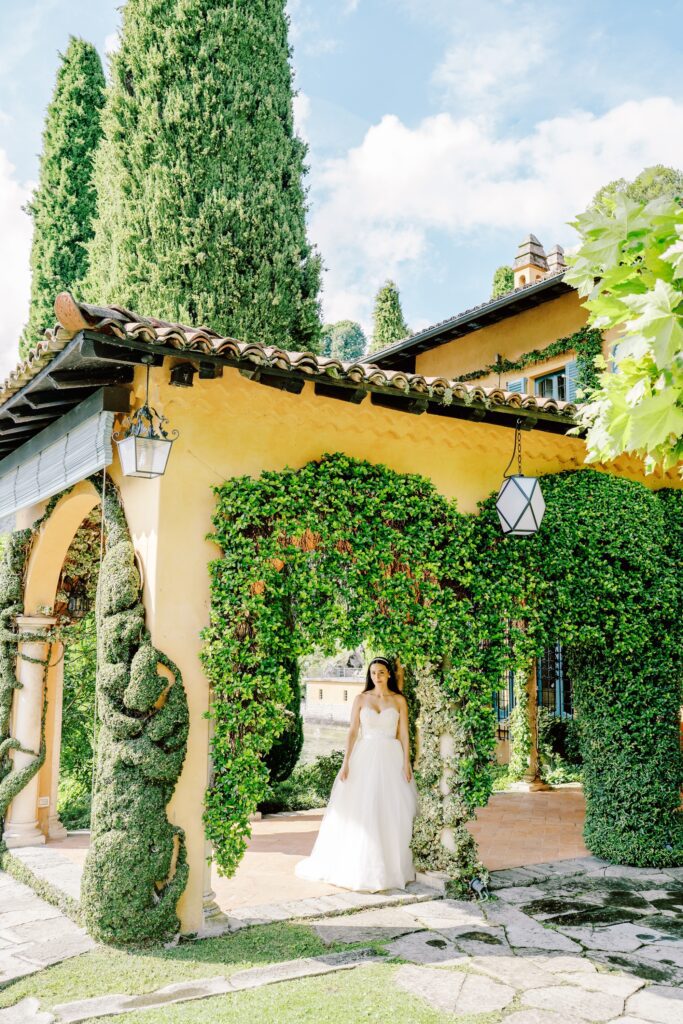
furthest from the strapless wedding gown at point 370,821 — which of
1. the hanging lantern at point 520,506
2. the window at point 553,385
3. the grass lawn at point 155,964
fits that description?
the window at point 553,385

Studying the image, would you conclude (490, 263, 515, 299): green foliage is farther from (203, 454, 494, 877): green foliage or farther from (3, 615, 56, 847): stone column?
(3, 615, 56, 847): stone column

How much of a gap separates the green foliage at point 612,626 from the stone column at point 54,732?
5.01m

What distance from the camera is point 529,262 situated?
19.0 m

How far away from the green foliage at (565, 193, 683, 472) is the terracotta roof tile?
9.54 feet

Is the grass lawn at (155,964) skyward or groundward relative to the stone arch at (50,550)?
groundward

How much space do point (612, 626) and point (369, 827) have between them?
303cm

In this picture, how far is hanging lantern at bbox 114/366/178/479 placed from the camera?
224 inches

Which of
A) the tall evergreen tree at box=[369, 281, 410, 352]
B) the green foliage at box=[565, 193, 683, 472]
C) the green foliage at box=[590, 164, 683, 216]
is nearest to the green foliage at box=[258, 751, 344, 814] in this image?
the green foliage at box=[565, 193, 683, 472]

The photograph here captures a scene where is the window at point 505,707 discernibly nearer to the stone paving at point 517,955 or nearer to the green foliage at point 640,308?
the stone paving at point 517,955

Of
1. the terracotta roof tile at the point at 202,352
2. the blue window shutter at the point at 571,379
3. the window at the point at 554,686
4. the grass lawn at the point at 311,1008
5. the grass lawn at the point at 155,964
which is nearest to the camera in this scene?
the grass lawn at the point at 311,1008

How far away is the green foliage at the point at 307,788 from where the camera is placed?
36.4 ft

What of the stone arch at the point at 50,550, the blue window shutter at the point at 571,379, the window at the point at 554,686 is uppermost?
the blue window shutter at the point at 571,379

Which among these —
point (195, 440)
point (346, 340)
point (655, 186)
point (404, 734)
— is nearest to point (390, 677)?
point (404, 734)

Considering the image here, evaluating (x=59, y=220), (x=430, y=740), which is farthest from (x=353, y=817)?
(x=59, y=220)
